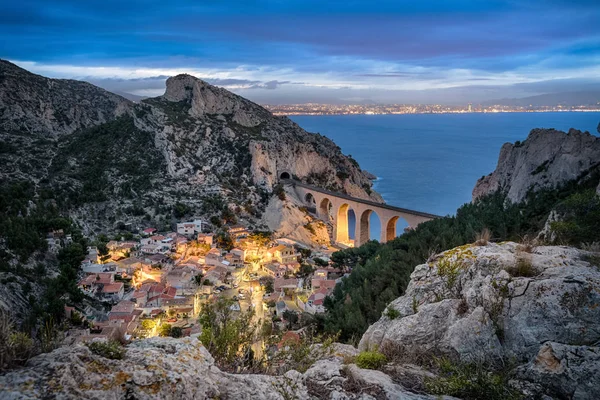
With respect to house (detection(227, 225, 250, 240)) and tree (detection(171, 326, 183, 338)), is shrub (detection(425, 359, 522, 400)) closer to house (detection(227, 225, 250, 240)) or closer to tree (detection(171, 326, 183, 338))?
tree (detection(171, 326, 183, 338))

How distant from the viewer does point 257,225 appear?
39938 millimetres

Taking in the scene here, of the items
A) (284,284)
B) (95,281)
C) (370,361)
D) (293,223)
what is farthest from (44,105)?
(370,361)

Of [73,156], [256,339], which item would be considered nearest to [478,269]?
[256,339]

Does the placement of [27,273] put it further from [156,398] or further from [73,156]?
[73,156]

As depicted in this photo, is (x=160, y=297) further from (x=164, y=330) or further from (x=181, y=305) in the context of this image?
(x=164, y=330)

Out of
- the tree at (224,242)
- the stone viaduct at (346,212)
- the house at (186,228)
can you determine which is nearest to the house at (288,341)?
the tree at (224,242)

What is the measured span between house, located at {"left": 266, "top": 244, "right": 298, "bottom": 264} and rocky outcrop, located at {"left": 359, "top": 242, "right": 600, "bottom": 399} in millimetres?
24051

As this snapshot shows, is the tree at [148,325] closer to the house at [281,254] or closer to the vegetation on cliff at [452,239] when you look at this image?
the vegetation on cliff at [452,239]

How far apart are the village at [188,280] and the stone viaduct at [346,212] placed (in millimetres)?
6926

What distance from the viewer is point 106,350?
302 cm

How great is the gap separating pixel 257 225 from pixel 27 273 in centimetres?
2358

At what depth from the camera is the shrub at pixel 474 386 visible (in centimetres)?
357

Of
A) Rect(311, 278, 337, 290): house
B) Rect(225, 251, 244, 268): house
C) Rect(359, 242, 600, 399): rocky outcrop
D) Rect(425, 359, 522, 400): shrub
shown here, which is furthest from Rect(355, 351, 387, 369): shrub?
Rect(225, 251, 244, 268): house

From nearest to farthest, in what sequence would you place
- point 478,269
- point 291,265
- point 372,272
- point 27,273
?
1. point 478,269
2. point 372,272
3. point 27,273
4. point 291,265
